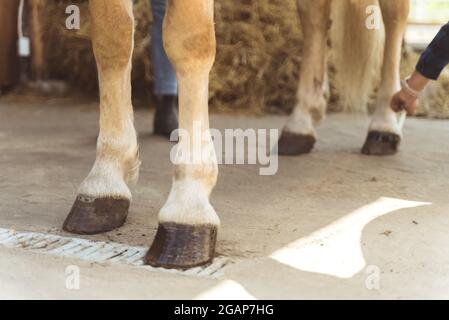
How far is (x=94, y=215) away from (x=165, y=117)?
154 centimetres

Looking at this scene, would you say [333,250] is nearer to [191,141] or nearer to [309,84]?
[191,141]

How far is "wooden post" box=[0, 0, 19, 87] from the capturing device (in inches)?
184

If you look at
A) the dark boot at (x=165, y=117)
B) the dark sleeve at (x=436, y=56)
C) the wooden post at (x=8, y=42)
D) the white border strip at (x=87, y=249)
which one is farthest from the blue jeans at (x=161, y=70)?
the white border strip at (x=87, y=249)

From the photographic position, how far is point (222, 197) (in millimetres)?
2340

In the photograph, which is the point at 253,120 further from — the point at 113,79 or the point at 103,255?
the point at 103,255

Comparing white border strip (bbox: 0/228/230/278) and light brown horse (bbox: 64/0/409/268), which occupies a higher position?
light brown horse (bbox: 64/0/409/268)

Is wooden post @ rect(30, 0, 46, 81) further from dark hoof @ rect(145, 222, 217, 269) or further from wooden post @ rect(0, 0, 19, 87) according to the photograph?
dark hoof @ rect(145, 222, 217, 269)

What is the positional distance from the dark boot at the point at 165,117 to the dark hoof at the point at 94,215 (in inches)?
56.0

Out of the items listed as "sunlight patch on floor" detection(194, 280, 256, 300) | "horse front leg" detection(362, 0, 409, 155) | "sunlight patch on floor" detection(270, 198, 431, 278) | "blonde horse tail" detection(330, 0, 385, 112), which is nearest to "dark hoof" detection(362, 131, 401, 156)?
"horse front leg" detection(362, 0, 409, 155)

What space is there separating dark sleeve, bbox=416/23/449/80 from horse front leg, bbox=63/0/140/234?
110 centimetres

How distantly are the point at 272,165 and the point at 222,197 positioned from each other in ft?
1.67

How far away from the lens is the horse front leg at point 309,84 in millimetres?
3004

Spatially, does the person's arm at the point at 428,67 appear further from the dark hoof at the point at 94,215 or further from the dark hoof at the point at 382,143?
the dark hoof at the point at 94,215
